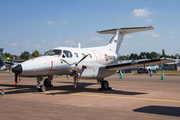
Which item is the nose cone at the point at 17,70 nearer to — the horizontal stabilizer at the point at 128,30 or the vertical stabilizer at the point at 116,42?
the vertical stabilizer at the point at 116,42

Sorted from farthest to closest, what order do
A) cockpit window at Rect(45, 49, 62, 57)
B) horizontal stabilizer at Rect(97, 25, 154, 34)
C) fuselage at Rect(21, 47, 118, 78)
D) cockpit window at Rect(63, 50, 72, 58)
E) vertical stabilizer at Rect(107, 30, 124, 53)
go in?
vertical stabilizer at Rect(107, 30, 124, 53)
horizontal stabilizer at Rect(97, 25, 154, 34)
cockpit window at Rect(63, 50, 72, 58)
cockpit window at Rect(45, 49, 62, 57)
fuselage at Rect(21, 47, 118, 78)

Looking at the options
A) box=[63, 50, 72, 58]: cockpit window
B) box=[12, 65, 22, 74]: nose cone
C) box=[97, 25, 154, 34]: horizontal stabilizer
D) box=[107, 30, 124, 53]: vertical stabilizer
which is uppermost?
box=[97, 25, 154, 34]: horizontal stabilizer

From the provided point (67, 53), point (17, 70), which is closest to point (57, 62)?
point (67, 53)

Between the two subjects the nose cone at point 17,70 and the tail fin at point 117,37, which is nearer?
the nose cone at point 17,70

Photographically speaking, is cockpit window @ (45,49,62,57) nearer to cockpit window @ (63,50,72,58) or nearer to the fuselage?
the fuselage

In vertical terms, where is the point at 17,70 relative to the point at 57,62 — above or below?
below

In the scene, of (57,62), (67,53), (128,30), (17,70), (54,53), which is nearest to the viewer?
(17,70)

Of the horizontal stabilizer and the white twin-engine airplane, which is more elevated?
the horizontal stabilizer

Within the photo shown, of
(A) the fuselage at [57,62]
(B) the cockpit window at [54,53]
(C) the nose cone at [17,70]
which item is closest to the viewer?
(C) the nose cone at [17,70]

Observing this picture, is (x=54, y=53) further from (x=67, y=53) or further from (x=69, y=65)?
(x=69, y=65)

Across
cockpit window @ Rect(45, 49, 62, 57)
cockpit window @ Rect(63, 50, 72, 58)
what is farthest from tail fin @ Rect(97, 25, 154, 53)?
cockpit window @ Rect(45, 49, 62, 57)

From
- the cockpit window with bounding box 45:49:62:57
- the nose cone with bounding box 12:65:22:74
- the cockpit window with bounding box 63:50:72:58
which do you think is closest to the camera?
the nose cone with bounding box 12:65:22:74

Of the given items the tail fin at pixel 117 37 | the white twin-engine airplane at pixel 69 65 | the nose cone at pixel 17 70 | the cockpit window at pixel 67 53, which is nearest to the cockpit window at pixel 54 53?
the white twin-engine airplane at pixel 69 65

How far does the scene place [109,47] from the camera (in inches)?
711
